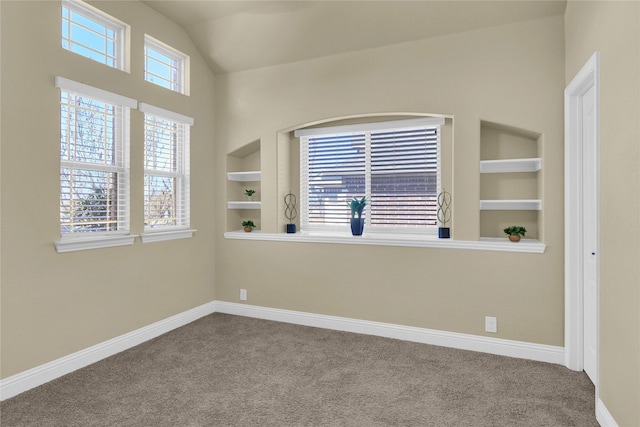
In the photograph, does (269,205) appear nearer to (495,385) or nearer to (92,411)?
(92,411)

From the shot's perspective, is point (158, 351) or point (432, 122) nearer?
point (158, 351)

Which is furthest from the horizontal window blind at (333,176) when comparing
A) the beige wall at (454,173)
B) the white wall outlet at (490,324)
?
the white wall outlet at (490,324)

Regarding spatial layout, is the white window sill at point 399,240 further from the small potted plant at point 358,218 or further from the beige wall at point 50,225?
the beige wall at point 50,225

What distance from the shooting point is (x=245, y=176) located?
4477mm

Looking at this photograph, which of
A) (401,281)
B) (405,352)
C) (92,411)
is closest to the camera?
(92,411)

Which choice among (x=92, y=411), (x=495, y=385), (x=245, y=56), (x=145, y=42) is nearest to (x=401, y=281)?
(x=495, y=385)

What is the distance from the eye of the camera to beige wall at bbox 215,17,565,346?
3016 mm

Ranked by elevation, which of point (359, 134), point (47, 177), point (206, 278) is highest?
point (359, 134)

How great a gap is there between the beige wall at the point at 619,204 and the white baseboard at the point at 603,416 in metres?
0.03

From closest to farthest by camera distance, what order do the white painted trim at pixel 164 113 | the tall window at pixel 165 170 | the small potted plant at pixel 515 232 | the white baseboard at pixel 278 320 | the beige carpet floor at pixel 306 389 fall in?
the beige carpet floor at pixel 306 389 → the white baseboard at pixel 278 320 → the small potted plant at pixel 515 232 → the white painted trim at pixel 164 113 → the tall window at pixel 165 170

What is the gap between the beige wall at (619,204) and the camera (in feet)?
5.71

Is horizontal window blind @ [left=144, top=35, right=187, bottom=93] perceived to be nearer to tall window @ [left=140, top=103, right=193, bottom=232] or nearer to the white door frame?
tall window @ [left=140, top=103, right=193, bottom=232]

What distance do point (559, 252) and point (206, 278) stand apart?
11.6ft

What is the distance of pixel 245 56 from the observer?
399 centimetres
